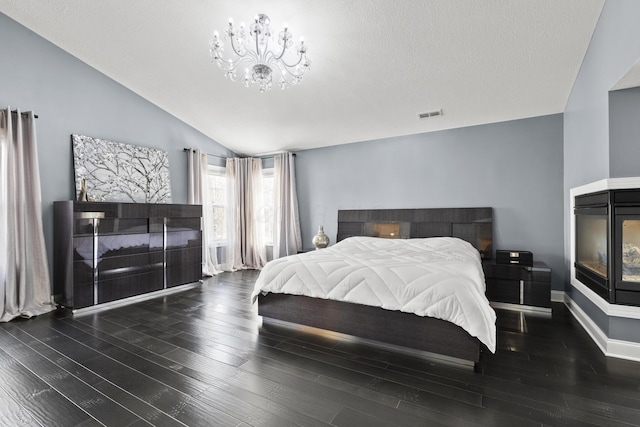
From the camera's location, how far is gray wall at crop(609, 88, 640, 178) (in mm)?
2256

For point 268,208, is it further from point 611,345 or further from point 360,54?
point 611,345

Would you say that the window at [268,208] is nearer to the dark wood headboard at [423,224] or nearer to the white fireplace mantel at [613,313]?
the dark wood headboard at [423,224]

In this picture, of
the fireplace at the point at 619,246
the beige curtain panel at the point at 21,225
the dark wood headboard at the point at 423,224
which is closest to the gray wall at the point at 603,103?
the fireplace at the point at 619,246

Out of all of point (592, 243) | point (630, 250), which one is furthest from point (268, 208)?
point (630, 250)

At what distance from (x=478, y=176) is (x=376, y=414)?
3.71m

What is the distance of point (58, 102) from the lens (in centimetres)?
368

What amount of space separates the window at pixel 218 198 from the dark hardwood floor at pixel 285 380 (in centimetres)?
303

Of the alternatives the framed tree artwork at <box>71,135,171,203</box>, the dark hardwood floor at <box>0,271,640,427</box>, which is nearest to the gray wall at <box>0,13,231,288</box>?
the framed tree artwork at <box>71,135,171,203</box>

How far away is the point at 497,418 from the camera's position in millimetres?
1578

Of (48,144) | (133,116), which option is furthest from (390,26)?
(48,144)

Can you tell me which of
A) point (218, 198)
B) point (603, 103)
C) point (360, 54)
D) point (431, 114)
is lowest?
point (218, 198)

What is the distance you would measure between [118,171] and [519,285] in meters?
5.44

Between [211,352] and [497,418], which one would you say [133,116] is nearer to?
[211,352]

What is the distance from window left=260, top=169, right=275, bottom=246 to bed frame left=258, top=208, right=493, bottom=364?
313 cm
